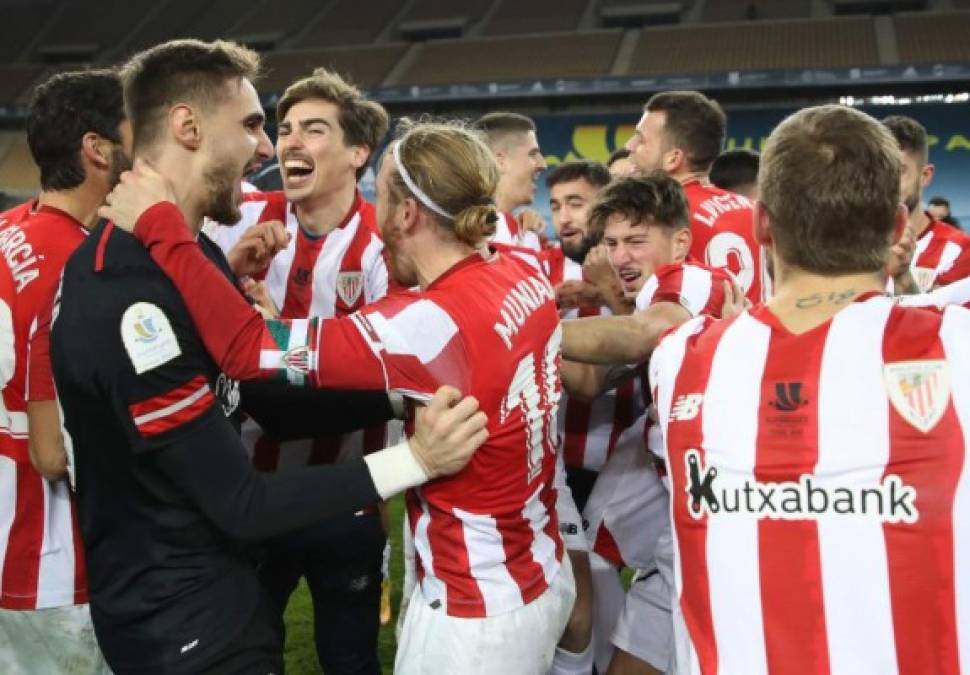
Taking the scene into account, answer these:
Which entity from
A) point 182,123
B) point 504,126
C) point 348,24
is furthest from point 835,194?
point 348,24

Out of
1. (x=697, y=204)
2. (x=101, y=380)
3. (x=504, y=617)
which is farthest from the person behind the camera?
(x=697, y=204)

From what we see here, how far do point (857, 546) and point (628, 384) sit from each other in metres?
1.99

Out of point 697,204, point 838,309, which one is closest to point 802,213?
point 838,309

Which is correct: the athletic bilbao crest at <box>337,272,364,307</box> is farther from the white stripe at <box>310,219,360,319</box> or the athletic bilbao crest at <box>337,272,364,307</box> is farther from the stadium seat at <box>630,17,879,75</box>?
the stadium seat at <box>630,17,879,75</box>

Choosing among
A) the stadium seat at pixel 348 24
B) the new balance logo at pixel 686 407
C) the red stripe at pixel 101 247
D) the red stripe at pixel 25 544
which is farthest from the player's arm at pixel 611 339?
the stadium seat at pixel 348 24

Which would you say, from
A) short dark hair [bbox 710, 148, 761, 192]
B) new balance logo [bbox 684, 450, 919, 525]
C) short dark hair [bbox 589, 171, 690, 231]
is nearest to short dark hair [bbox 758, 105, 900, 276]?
new balance logo [bbox 684, 450, 919, 525]

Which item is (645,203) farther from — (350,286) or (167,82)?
(167,82)

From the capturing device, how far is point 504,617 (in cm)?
216

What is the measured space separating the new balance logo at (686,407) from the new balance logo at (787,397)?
13cm

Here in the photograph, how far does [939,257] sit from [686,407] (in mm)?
4512

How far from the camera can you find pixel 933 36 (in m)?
18.4

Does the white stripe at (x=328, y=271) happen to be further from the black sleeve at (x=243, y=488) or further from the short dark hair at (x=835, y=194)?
the short dark hair at (x=835, y=194)

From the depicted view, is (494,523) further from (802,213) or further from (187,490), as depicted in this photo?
(802,213)

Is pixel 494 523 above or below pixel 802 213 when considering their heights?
below
